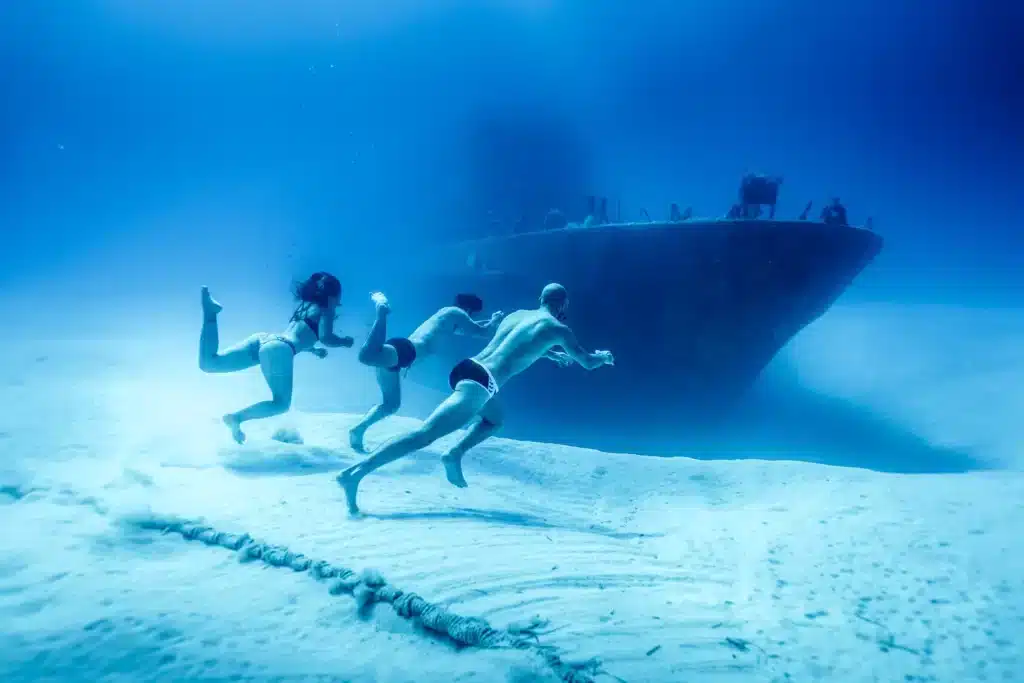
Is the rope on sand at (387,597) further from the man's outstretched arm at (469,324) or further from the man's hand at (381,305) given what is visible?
the man's outstretched arm at (469,324)

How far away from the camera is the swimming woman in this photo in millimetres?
5918

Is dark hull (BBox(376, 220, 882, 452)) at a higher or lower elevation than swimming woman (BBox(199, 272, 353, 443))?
higher

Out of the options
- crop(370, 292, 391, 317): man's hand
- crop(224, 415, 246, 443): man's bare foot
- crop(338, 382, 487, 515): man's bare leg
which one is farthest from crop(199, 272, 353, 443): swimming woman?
crop(338, 382, 487, 515): man's bare leg

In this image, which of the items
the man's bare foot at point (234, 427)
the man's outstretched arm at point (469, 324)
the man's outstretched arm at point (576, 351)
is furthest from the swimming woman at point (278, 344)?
the man's outstretched arm at point (576, 351)

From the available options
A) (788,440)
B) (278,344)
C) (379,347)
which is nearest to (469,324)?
(379,347)

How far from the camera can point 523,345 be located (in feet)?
16.1

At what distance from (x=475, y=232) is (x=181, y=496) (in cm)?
2864

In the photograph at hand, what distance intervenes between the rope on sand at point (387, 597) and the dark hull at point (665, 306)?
1023 centimetres

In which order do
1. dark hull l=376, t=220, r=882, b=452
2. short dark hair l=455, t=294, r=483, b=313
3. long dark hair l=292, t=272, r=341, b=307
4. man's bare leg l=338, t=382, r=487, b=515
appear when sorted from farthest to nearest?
dark hull l=376, t=220, r=882, b=452 < short dark hair l=455, t=294, r=483, b=313 < long dark hair l=292, t=272, r=341, b=307 < man's bare leg l=338, t=382, r=487, b=515

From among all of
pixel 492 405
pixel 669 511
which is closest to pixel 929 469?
pixel 669 511

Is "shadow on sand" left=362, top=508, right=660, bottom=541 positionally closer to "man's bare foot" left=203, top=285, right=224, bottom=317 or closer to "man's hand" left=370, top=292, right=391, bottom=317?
A: "man's hand" left=370, top=292, right=391, bottom=317

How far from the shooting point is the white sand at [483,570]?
2.33 m

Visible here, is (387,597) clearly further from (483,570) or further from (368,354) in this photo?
(368,354)

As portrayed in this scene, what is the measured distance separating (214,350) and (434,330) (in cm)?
259
